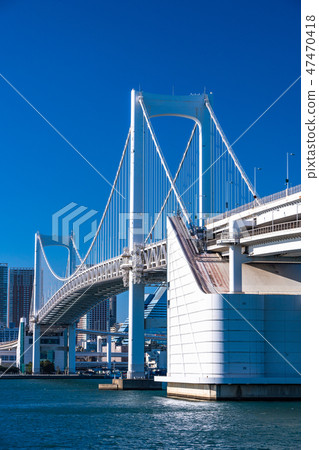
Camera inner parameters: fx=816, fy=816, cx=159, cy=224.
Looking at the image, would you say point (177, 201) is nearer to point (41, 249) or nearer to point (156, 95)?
point (156, 95)

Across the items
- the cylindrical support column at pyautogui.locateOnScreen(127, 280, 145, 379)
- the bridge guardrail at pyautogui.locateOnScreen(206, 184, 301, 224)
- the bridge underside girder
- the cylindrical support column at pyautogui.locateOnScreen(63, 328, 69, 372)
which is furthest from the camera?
the cylindrical support column at pyautogui.locateOnScreen(63, 328, 69, 372)

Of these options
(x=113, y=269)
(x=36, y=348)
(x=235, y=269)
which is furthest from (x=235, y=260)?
(x=36, y=348)

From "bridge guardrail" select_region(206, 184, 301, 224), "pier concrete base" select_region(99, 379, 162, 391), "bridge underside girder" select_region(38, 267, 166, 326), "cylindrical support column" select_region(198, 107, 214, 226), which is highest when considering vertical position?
"cylindrical support column" select_region(198, 107, 214, 226)

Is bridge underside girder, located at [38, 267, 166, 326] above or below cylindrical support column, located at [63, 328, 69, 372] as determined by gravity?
above

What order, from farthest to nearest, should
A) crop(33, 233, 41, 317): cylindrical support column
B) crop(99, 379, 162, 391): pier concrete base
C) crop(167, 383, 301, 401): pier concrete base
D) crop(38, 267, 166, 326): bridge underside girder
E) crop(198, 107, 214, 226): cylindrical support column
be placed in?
crop(33, 233, 41, 317): cylindrical support column
crop(38, 267, 166, 326): bridge underside girder
crop(99, 379, 162, 391): pier concrete base
crop(198, 107, 214, 226): cylindrical support column
crop(167, 383, 301, 401): pier concrete base

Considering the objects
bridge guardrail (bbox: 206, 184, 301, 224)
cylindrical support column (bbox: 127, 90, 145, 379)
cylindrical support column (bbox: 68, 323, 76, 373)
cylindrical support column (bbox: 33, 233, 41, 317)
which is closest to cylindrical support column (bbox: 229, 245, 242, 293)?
bridge guardrail (bbox: 206, 184, 301, 224)

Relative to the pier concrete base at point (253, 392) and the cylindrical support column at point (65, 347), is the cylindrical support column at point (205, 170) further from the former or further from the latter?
the cylindrical support column at point (65, 347)

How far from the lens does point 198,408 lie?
26797mm

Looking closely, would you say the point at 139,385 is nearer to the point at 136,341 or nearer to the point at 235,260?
the point at 136,341

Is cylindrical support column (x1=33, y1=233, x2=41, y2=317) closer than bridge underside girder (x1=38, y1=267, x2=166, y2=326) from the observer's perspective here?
No

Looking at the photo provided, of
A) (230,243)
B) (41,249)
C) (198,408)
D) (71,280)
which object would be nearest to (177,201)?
(230,243)

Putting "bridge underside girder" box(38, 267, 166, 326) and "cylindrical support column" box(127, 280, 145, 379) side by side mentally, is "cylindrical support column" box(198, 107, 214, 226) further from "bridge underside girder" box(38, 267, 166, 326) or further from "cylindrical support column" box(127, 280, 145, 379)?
"cylindrical support column" box(127, 280, 145, 379)

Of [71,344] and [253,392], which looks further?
[71,344]
